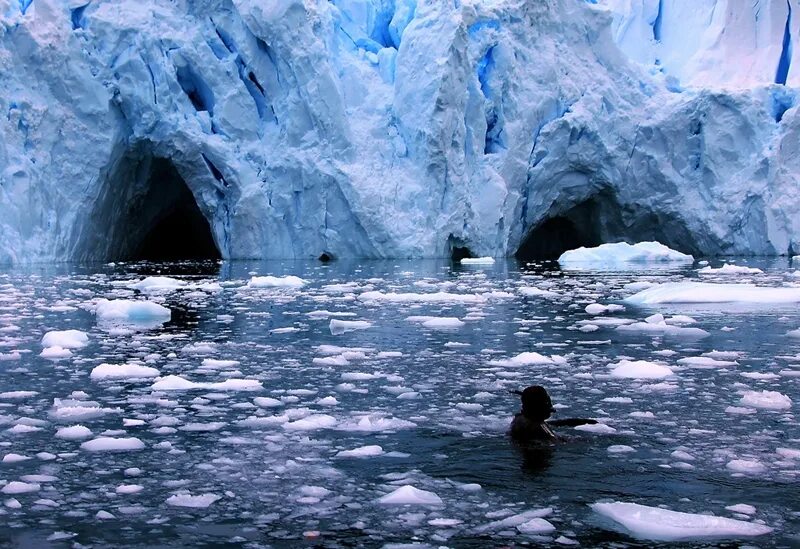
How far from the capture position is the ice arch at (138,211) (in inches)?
782

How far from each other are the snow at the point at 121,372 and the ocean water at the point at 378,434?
12 cm

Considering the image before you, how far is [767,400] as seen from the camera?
3.85 m

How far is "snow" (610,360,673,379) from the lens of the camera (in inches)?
182

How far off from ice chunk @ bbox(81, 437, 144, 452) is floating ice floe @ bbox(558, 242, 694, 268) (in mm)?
17160

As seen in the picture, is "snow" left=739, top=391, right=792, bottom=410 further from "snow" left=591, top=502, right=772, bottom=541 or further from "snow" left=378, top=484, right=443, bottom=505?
"snow" left=378, top=484, right=443, bottom=505

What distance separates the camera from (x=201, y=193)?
20.5 m

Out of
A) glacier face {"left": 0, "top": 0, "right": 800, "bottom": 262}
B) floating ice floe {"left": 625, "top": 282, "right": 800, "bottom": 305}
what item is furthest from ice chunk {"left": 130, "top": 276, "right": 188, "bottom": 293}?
glacier face {"left": 0, "top": 0, "right": 800, "bottom": 262}

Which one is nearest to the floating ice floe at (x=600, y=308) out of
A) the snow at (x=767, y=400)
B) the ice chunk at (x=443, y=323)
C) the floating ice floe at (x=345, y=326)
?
the ice chunk at (x=443, y=323)

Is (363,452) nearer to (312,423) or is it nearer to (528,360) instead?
(312,423)

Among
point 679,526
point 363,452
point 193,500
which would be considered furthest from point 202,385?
point 679,526

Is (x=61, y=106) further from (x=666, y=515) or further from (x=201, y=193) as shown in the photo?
(x=666, y=515)

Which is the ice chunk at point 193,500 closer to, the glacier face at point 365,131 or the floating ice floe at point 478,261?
the glacier face at point 365,131

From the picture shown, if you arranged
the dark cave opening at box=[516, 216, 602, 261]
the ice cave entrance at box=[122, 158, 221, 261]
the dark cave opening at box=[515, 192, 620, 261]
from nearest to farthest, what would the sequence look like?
1. the ice cave entrance at box=[122, 158, 221, 261]
2. the dark cave opening at box=[515, 192, 620, 261]
3. the dark cave opening at box=[516, 216, 602, 261]

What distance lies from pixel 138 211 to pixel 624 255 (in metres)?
11.9
